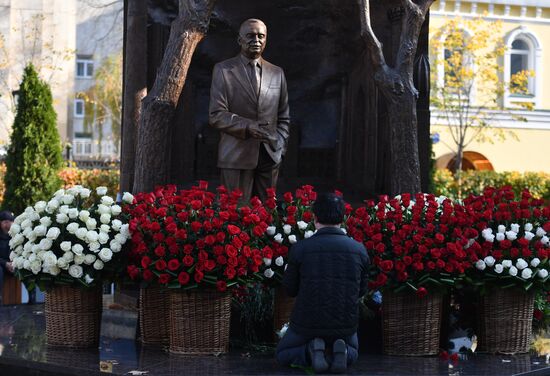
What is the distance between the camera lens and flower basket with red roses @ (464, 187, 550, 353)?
26.3ft

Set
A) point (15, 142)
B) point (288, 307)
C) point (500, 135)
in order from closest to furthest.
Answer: point (288, 307), point (15, 142), point (500, 135)

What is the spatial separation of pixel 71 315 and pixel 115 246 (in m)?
0.83

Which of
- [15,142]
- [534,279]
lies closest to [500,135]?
[15,142]

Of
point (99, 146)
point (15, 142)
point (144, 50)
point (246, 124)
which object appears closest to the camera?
point (246, 124)

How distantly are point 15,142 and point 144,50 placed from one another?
1397 cm

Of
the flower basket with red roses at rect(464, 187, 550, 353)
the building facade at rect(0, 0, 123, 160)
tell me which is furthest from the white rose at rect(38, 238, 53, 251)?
the building facade at rect(0, 0, 123, 160)

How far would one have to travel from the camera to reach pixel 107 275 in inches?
319

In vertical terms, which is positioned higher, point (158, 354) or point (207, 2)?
point (207, 2)

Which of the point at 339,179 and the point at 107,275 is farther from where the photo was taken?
the point at 339,179

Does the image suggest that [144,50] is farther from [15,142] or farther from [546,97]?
[546,97]

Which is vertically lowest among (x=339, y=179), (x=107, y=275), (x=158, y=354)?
(x=158, y=354)

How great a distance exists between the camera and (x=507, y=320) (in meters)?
8.27

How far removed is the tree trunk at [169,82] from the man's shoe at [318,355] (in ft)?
11.9

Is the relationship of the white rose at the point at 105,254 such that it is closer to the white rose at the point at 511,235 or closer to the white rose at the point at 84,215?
the white rose at the point at 84,215
